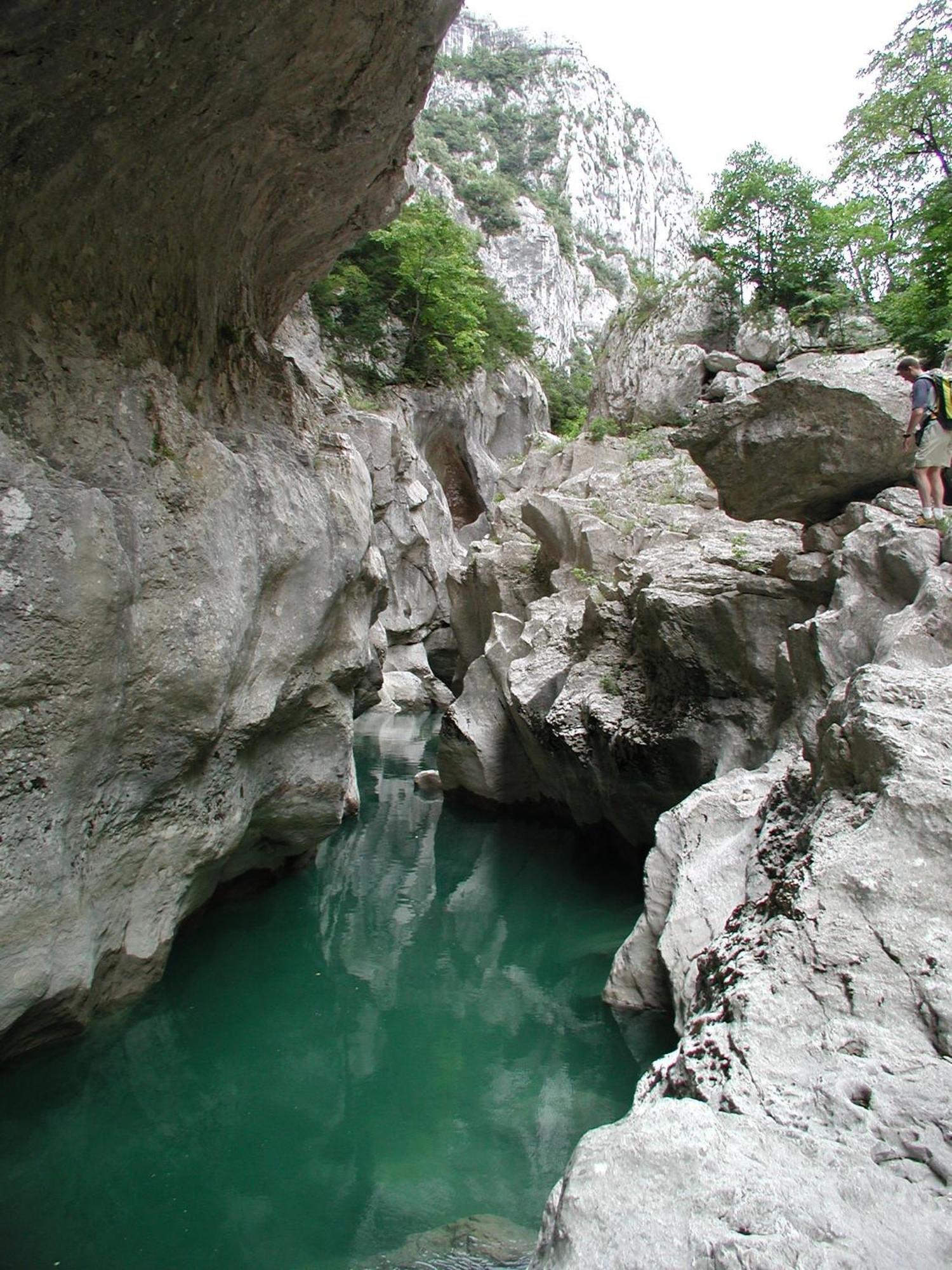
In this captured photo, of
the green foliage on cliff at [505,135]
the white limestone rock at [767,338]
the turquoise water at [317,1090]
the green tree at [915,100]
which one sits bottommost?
the turquoise water at [317,1090]

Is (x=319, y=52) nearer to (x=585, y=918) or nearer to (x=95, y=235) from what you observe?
(x=95, y=235)

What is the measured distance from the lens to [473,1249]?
13.1 ft

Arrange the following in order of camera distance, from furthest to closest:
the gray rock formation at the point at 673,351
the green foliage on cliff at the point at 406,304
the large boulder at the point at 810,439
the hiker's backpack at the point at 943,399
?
1. the green foliage on cliff at the point at 406,304
2. the gray rock formation at the point at 673,351
3. the large boulder at the point at 810,439
4. the hiker's backpack at the point at 943,399

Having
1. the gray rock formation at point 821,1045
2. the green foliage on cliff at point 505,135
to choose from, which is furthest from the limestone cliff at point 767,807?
the green foliage on cliff at point 505,135

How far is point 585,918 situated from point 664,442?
13.6 metres

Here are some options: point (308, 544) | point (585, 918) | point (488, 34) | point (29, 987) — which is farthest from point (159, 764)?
point (488, 34)

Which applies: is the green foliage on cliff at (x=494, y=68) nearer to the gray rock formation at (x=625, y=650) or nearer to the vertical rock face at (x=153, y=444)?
the gray rock formation at (x=625, y=650)

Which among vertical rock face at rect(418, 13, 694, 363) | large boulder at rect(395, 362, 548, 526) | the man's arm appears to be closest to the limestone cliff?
the man's arm

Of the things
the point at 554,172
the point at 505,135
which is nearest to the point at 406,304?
the point at 505,135

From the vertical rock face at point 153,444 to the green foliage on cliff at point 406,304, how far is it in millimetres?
17154

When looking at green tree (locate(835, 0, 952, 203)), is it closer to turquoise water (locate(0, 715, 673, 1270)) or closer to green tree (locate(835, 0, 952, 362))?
green tree (locate(835, 0, 952, 362))

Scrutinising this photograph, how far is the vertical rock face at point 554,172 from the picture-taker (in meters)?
54.4

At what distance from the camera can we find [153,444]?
5535 mm

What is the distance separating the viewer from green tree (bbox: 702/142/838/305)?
63.2 feet
